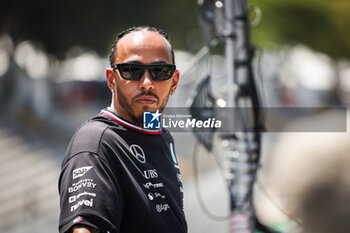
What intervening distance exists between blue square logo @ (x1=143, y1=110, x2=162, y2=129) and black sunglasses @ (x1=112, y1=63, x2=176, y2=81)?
11cm

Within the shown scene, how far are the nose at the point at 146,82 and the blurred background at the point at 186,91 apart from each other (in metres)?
1.94

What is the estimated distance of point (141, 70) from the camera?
1.59 meters

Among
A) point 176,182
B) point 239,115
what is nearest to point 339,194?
point 239,115

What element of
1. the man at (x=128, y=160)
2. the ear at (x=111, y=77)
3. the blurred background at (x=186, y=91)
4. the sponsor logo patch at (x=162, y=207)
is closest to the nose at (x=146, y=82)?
the man at (x=128, y=160)

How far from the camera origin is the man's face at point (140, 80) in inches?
61.6

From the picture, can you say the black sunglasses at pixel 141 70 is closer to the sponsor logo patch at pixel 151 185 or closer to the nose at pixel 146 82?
the nose at pixel 146 82

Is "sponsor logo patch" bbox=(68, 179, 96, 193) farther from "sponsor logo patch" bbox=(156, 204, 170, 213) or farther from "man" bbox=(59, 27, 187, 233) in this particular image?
"sponsor logo patch" bbox=(156, 204, 170, 213)

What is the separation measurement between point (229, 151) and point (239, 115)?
10.6 inches

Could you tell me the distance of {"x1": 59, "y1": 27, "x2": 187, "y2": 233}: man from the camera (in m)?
1.33

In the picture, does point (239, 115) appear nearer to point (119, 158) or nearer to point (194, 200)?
point (119, 158)

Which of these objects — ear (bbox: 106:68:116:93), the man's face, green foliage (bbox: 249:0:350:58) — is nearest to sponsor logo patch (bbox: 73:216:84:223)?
the man's face

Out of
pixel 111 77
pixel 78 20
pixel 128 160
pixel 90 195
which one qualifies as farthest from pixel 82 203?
pixel 78 20

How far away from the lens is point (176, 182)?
5.46 ft

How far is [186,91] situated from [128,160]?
337cm
